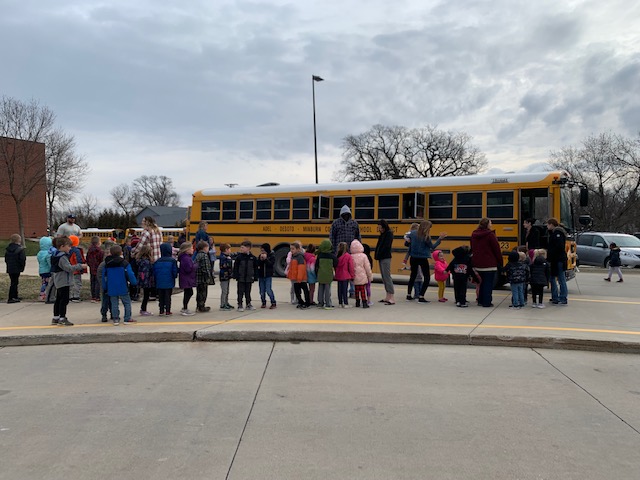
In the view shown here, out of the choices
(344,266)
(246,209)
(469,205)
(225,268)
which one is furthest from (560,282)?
(246,209)

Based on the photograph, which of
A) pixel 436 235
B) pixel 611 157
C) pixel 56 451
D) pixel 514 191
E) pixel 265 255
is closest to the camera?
pixel 56 451

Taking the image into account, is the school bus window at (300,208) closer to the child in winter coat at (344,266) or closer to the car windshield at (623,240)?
the child in winter coat at (344,266)

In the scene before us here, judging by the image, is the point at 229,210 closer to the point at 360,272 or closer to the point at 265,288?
the point at 265,288

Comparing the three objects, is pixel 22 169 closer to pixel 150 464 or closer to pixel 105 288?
pixel 105 288

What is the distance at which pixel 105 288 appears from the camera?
8.39 m

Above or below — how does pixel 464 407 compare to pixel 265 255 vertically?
below

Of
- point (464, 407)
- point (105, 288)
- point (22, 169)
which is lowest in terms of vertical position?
point (464, 407)

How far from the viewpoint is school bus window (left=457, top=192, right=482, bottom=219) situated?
12.8m

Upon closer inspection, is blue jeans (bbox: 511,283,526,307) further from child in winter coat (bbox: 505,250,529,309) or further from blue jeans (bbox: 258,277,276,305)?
blue jeans (bbox: 258,277,276,305)

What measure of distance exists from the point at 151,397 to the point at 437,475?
290cm

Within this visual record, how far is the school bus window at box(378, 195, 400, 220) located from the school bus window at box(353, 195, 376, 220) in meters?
0.22

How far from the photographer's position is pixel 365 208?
14.4 meters

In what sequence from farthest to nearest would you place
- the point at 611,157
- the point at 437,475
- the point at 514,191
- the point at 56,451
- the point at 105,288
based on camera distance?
the point at 611,157 < the point at 514,191 < the point at 105,288 < the point at 56,451 < the point at 437,475

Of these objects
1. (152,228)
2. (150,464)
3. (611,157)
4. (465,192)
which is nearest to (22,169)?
(152,228)
